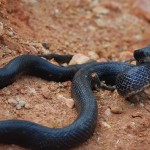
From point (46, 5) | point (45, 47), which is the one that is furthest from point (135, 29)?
point (45, 47)

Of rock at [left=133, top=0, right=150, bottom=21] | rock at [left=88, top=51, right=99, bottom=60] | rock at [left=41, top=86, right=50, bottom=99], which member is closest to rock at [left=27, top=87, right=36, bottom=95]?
rock at [left=41, top=86, right=50, bottom=99]

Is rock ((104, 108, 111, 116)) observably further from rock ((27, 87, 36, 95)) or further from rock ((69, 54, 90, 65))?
rock ((69, 54, 90, 65))

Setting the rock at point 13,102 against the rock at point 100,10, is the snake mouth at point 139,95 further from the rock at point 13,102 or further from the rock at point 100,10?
the rock at point 100,10

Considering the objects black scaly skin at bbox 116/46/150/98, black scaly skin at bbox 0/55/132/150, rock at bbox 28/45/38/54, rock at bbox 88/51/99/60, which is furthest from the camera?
rock at bbox 88/51/99/60

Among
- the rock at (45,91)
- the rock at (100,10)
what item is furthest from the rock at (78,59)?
the rock at (100,10)

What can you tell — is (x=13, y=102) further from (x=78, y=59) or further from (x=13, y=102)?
(x=78, y=59)

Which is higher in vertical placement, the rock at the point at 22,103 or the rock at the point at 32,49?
the rock at the point at 22,103

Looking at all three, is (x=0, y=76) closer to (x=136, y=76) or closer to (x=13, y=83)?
(x=13, y=83)
